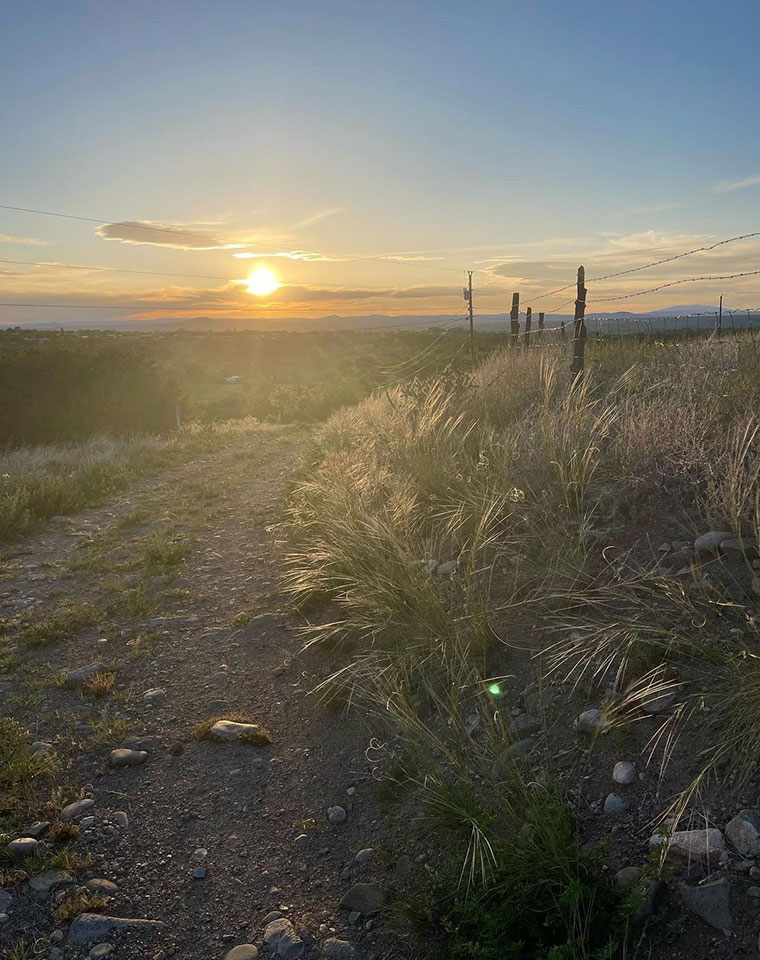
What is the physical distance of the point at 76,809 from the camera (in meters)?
3.19

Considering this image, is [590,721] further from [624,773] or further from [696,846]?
[696,846]

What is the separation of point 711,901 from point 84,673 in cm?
372

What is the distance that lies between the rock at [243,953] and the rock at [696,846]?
4.81 feet

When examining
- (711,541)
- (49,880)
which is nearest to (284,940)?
(49,880)

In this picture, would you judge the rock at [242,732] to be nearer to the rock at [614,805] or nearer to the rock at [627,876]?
the rock at [614,805]

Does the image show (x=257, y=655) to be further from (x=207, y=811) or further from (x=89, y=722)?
(x=207, y=811)

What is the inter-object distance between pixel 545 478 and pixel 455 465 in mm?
1110

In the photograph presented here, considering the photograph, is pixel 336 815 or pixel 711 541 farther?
pixel 711 541

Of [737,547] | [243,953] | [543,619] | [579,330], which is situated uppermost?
[579,330]

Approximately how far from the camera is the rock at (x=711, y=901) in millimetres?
2154

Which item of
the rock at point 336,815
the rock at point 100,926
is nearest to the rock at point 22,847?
the rock at point 100,926

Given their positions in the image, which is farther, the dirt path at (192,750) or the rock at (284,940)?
the dirt path at (192,750)

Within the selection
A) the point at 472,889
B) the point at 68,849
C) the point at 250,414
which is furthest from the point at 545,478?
the point at 250,414

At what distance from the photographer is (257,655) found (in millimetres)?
4719
